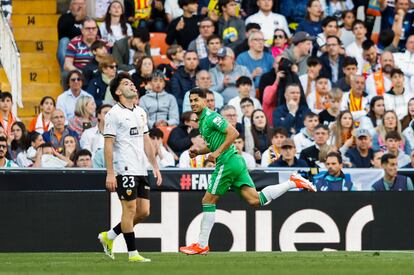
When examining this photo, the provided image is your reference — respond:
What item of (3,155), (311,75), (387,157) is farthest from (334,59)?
(3,155)

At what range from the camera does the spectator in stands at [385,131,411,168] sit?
21266 millimetres

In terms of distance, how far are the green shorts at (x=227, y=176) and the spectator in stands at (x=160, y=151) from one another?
486 cm

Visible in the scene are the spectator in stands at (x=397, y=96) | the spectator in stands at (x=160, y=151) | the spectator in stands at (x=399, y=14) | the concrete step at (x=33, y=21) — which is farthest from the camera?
the spectator in stands at (x=399, y=14)

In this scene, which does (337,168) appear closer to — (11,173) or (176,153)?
(176,153)

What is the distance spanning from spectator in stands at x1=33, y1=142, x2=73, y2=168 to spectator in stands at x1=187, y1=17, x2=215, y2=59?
4.27 m

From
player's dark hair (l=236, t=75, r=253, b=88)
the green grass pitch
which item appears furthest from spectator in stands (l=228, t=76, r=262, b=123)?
the green grass pitch

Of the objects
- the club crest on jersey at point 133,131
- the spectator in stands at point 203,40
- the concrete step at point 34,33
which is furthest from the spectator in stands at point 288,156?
the concrete step at point 34,33

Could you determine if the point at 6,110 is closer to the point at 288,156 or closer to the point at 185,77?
the point at 185,77

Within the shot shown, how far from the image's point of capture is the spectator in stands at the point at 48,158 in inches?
797

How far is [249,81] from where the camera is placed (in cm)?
2275

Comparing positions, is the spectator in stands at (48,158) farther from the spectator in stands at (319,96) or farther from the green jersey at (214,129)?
the green jersey at (214,129)

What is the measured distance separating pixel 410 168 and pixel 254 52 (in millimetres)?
4427

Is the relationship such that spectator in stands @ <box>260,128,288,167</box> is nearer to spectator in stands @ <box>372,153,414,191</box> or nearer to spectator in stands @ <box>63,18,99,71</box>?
spectator in stands @ <box>372,153,414,191</box>

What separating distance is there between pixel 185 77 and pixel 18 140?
3.48 meters
